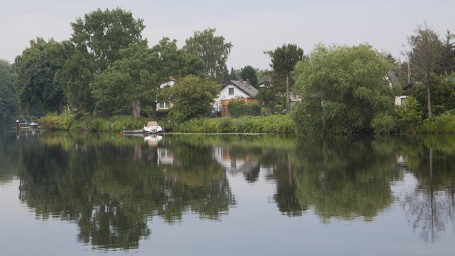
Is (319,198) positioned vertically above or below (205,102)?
below

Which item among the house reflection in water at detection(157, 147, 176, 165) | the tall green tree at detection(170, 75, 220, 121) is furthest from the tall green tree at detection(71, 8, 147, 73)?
the house reflection in water at detection(157, 147, 176, 165)

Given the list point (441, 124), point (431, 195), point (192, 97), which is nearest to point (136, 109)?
point (192, 97)

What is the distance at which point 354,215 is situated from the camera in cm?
1948

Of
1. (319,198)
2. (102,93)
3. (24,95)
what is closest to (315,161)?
(319,198)

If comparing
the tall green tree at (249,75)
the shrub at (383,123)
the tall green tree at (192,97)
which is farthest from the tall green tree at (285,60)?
the tall green tree at (249,75)

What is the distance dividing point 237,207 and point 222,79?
115081 mm

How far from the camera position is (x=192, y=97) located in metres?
85.2

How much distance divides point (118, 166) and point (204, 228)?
66.6 ft

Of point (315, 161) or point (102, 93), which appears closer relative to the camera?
point (315, 161)

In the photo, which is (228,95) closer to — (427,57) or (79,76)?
(79,76)

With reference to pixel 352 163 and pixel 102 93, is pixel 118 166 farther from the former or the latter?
pixel 102 93

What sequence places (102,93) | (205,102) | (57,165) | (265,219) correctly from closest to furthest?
(265,219), (57,165), (205,102), (102,93)

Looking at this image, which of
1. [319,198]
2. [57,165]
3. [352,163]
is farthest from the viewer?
[57,165]

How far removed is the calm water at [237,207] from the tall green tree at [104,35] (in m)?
62.3
